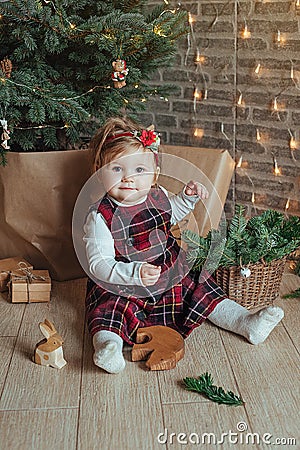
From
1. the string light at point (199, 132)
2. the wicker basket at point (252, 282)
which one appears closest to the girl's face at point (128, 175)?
the wicker basket at point (252, 282)

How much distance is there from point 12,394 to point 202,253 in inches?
27.5

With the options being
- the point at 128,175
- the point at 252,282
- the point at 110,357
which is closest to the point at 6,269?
the point at 128,175

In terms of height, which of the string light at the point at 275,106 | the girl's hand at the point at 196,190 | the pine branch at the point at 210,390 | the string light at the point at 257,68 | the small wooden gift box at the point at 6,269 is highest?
the string light at the point at 257,68

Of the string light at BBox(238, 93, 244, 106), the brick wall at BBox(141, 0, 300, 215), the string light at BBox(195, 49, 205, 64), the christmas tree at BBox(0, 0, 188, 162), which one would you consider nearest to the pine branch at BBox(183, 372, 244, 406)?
the christmas tree at BBox(0, 0, 188, 162)

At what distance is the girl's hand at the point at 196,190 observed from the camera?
2.06 meters

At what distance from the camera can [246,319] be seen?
1.85 meters

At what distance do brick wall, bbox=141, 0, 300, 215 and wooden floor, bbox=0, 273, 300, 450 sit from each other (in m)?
1.02

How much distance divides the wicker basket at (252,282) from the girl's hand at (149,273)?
28 cm

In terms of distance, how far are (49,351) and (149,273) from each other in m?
0.34

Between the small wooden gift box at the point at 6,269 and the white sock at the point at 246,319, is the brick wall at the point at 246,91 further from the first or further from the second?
the small wooden gift box at the point at 6,269

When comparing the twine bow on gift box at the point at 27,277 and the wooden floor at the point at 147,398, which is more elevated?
the wooden floor at the point at 147,398

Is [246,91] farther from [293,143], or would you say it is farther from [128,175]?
[128,175]

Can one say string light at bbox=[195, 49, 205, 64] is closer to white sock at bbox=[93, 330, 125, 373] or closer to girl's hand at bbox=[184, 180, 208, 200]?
girl's hand at bbox=[184, 180, 208, 200]

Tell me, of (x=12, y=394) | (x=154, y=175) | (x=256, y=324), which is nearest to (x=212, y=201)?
(x=154, y=175)
